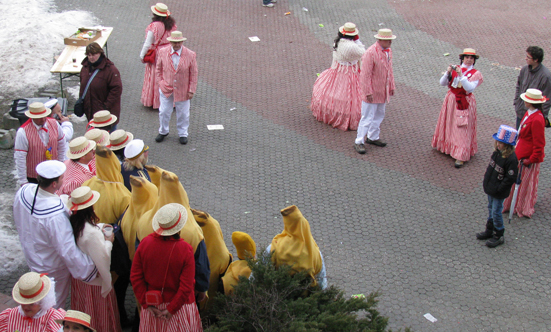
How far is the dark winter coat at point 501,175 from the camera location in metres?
5.99

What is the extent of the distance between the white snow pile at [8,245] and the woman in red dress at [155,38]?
3431mm

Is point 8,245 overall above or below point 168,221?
below

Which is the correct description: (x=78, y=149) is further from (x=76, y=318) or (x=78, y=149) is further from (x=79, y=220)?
(x=76, y=318)

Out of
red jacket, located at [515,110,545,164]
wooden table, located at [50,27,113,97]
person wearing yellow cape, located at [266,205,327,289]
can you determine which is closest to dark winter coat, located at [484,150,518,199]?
red jacket, located at [515,110,545,164]

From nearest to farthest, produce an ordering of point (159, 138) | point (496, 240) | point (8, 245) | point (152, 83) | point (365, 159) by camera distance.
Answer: point (8, 245), point (496, 240), point (365, 159), point (159, 138), point (152, 83)

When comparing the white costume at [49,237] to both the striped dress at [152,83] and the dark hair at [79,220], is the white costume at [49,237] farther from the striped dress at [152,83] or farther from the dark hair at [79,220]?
the striped dress at [152,83]

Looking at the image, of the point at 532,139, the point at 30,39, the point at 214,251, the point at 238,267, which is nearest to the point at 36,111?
the point at 214,251

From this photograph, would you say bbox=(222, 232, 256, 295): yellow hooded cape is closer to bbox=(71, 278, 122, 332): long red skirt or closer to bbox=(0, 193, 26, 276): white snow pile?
bbox=(71, 278, 122, 332): long red skirt

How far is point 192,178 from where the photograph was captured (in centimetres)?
752

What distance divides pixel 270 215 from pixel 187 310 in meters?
2.78

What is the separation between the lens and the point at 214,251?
14.9 feet

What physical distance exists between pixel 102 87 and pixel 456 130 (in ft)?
18.3

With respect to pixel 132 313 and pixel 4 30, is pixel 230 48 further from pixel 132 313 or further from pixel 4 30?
pixel 132 313

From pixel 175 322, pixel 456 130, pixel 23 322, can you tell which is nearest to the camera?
pixel 23 322
